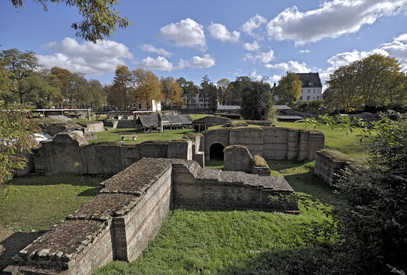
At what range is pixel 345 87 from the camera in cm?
3647

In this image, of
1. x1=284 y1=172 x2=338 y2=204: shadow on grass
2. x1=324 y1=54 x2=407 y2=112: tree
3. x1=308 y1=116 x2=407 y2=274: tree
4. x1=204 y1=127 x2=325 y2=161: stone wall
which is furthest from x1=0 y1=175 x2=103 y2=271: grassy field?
x1=324 y1=54 x2=407 y2=112: tree

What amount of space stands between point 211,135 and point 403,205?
51.0 ft

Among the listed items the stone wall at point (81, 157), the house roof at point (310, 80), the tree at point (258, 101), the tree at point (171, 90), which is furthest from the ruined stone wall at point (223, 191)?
the house roof at point (310, 80)

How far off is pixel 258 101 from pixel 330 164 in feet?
53.3

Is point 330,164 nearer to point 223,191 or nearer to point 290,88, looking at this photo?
point 223,191

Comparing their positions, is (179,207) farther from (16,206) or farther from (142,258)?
(16,206)

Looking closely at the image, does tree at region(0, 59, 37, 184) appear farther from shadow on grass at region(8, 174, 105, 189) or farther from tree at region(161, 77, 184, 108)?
tree at region(161, 77, 184, 108)

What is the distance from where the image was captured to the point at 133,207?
5742 mm

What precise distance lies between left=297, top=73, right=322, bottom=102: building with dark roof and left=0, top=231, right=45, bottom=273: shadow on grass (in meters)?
68.5

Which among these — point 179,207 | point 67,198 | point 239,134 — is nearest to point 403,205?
point 179,207

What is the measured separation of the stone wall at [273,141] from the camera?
703 inches

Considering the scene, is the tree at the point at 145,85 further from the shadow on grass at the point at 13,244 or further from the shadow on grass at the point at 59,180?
the shadow on grass at the point at 13,244

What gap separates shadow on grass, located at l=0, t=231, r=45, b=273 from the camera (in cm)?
606

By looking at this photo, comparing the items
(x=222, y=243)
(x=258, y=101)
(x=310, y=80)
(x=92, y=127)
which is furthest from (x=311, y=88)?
(x=222, y=243)
